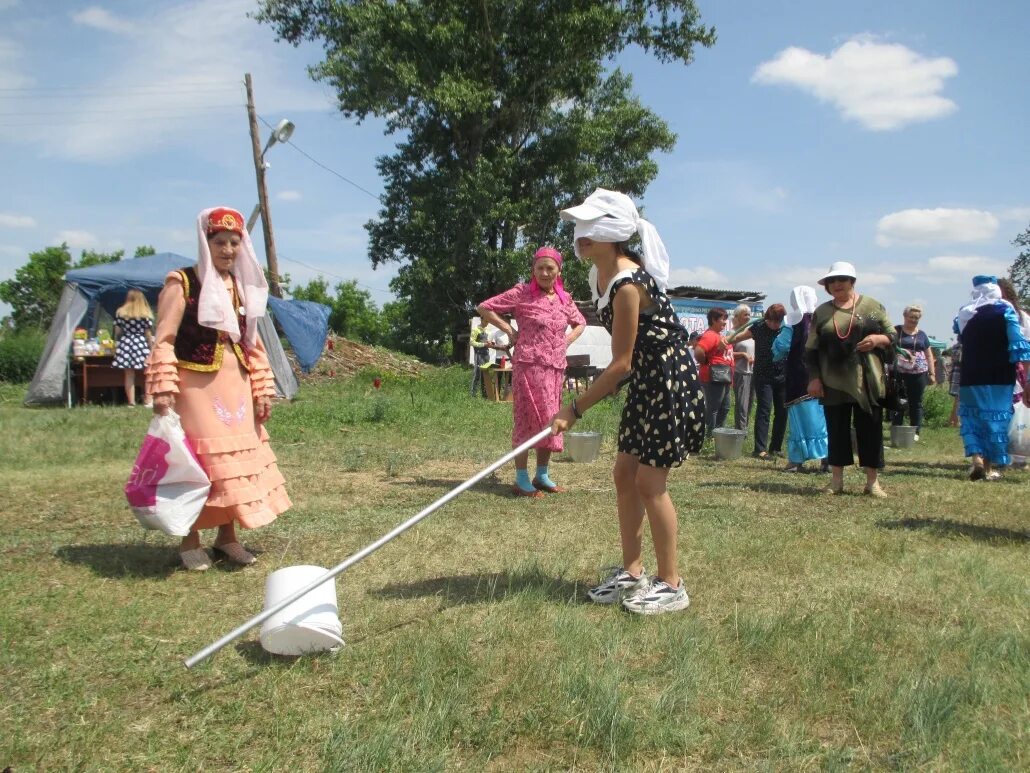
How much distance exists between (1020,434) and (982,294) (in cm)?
181

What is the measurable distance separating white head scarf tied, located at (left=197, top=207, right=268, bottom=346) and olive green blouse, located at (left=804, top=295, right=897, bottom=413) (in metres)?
4.46

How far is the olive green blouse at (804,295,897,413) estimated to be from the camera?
6703 mm

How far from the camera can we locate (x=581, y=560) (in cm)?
470

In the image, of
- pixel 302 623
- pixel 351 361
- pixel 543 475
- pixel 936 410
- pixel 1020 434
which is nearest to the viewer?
pixel 302 623

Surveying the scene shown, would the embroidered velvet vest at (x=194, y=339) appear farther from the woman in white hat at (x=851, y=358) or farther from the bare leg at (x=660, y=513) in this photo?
the woman in white hat at (x=851, y=358)

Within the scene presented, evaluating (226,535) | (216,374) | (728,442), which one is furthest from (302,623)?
(728,442)

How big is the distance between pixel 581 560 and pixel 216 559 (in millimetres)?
2058

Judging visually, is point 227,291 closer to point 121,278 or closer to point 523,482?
point 523,482

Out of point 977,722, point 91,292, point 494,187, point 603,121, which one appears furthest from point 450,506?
point 603,121

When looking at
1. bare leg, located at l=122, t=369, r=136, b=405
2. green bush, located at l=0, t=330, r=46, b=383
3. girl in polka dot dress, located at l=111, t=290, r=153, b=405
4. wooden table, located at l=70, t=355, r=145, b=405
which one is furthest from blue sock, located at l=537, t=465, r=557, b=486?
green bush, located at l=0, t=330, r=46, b=383

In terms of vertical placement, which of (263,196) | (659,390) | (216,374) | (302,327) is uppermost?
(263,196)

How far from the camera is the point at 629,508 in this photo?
3.93 metres

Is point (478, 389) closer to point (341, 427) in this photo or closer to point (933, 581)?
point (341, 427)

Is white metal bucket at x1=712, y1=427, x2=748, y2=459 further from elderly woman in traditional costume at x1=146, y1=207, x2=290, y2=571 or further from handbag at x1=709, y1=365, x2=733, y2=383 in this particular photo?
elderly woman in traditional costume at x1=146, y1=207, x2=290, y2=571
